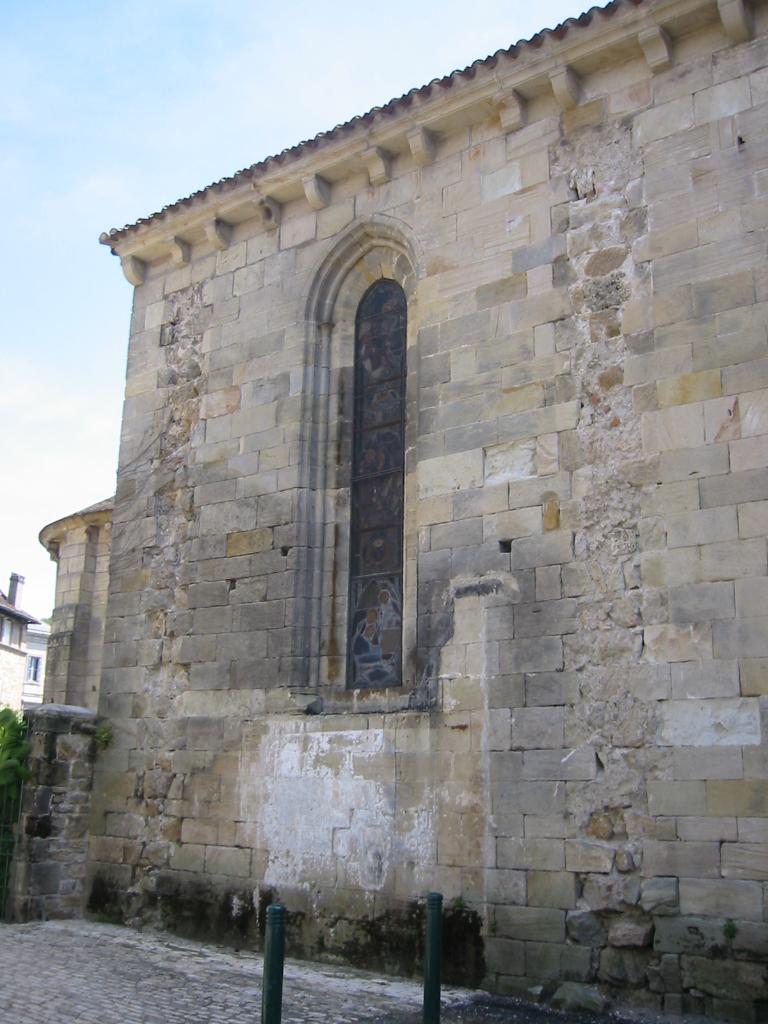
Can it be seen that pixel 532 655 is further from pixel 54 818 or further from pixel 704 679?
pixel 54 818

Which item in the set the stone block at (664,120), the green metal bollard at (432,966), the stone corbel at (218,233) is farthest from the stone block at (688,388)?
Result: the stone corbel at (218,233)

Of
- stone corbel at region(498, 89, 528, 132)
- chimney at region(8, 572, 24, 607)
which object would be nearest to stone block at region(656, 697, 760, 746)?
stone corbel at region(498, 89, 528, 132)

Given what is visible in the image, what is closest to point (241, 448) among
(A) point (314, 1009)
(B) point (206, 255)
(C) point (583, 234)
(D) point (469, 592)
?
(B) point (206, 255)

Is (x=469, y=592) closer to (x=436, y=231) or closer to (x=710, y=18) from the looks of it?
(x=436, y=231)

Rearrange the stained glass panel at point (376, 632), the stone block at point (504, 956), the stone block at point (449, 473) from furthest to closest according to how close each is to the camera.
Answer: the stained glass panel at point (376, 632), the stone block at point (449, 473), the stone block at point (504, 956)

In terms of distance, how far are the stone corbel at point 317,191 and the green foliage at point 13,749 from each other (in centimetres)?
547

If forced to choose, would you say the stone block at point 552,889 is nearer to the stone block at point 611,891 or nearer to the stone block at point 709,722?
the stone block at point 611,891

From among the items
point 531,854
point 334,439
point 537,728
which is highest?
point 334,439

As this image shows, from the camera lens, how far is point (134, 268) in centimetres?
→ 1157

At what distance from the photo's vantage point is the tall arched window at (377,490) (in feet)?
30.0

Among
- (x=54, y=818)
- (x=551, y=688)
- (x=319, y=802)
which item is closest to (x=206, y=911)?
(x=319, y=802)

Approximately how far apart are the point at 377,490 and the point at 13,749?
4.22 meters

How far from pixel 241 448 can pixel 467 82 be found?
12.0 ft

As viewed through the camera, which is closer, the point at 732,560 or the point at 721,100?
the point at 732,560
